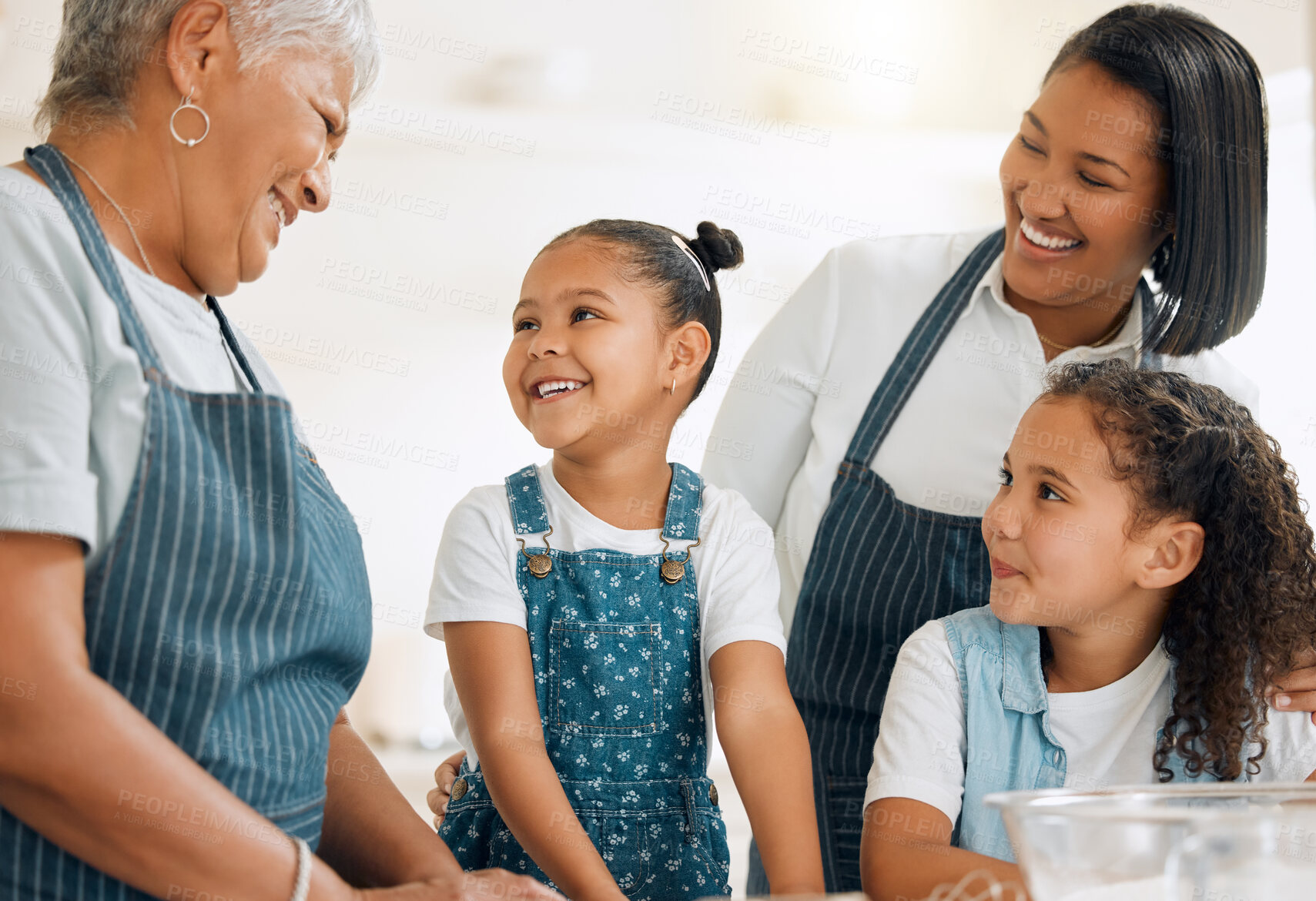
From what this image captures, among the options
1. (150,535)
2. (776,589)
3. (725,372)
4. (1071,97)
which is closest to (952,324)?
(1071,97)

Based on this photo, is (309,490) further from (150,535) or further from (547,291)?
(547,291)

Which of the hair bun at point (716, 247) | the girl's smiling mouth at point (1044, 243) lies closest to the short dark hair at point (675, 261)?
the hair bun at point (716, 247)

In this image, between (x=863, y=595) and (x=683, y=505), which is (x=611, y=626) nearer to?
(x=683, y=505)

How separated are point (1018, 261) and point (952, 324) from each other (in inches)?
4.5

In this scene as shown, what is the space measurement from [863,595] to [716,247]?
18.5 inches

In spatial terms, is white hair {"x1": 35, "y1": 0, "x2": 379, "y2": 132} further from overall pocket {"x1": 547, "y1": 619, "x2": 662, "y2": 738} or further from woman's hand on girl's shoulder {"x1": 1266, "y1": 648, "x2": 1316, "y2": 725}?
woman's hand on girl's shoulder {"x1": 1266, "y1": 648, "x2": 1316, "y2": 725}

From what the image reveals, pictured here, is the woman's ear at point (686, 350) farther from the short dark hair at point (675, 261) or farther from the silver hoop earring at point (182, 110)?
the silver hoop earring at point (182, 110)

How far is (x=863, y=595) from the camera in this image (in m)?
1.37

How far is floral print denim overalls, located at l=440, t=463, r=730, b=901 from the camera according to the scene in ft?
3.67

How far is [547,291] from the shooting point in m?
1.26

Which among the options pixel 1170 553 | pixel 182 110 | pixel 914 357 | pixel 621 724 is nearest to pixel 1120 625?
pixel 1170 553

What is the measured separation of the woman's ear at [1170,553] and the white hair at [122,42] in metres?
0.93

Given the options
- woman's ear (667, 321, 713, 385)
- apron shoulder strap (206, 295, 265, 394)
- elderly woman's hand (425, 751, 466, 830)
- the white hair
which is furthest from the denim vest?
the white hair

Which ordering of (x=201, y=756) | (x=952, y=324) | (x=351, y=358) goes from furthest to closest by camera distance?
(x=351, y=358) < (x=952, y=324) < (x=201, y=756)
